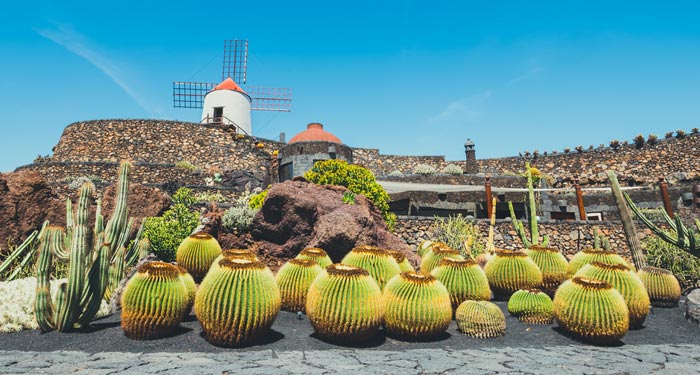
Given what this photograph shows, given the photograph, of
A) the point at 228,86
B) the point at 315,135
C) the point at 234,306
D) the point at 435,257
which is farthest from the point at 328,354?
the point at 228,86

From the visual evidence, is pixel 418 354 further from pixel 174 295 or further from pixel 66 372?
pixel 66 372

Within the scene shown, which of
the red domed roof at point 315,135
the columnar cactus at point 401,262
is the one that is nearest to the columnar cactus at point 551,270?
the columnar cactus at point 401,262

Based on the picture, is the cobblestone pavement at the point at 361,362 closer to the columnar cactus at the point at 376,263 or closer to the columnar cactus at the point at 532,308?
the columnar cactus at the point at 532,308

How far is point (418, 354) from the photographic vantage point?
4695 mm

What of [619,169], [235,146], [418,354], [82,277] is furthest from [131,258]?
[619,169]

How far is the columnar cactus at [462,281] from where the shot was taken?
6234 mm

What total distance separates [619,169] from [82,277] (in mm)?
31504

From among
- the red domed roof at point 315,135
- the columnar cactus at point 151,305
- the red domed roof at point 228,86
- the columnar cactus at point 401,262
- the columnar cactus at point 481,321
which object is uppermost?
the red domed roof at point 228,86

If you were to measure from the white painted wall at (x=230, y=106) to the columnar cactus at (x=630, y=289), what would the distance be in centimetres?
3287

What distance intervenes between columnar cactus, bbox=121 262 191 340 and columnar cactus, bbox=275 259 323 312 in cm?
140

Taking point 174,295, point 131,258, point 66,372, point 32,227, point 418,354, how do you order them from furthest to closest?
1. point 32,227
2. point 131,258
3. point 174,295
4. point 418,354
5. point 66,372

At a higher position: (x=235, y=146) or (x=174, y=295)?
(x=235, y=146)

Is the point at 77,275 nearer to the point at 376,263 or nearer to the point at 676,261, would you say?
the point at 376,263

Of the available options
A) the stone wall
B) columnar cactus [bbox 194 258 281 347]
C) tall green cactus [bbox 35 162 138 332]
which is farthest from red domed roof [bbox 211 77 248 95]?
columnar cactus [bbox 194 258 281 347]
